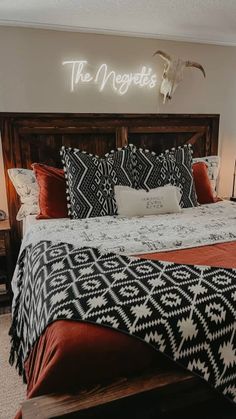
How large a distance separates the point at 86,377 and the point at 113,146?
2.29 meters

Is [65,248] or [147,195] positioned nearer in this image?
[65,248]

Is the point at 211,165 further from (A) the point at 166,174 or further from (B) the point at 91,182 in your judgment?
(B) the point at 91,182

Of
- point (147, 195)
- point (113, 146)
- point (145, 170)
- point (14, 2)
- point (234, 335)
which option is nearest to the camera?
point (234, 335)

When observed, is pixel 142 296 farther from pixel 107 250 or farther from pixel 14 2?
pixel 14 2

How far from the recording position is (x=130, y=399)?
0.95 m

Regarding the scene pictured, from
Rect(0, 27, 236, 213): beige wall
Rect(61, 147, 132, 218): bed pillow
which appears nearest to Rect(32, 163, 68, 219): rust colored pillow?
Rect(61, 147, 132, 218): bed pillow

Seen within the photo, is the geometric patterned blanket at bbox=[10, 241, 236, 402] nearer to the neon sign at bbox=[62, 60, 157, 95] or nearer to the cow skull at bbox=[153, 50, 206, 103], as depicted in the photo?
the neon sign at bbox=[62, 60, 157, 95]

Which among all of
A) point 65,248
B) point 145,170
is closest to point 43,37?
point 145,170

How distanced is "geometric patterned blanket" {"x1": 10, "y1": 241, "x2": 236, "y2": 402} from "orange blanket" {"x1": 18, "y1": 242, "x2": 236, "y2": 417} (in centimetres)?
3

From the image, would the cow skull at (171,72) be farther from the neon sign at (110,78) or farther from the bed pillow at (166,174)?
the bed pillow at (166,174)

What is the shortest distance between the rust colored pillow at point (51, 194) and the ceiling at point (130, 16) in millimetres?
1215

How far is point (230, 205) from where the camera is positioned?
2.59 metres

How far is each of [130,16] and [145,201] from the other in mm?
1544

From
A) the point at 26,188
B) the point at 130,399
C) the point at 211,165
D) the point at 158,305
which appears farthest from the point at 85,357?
the point at 211,165
